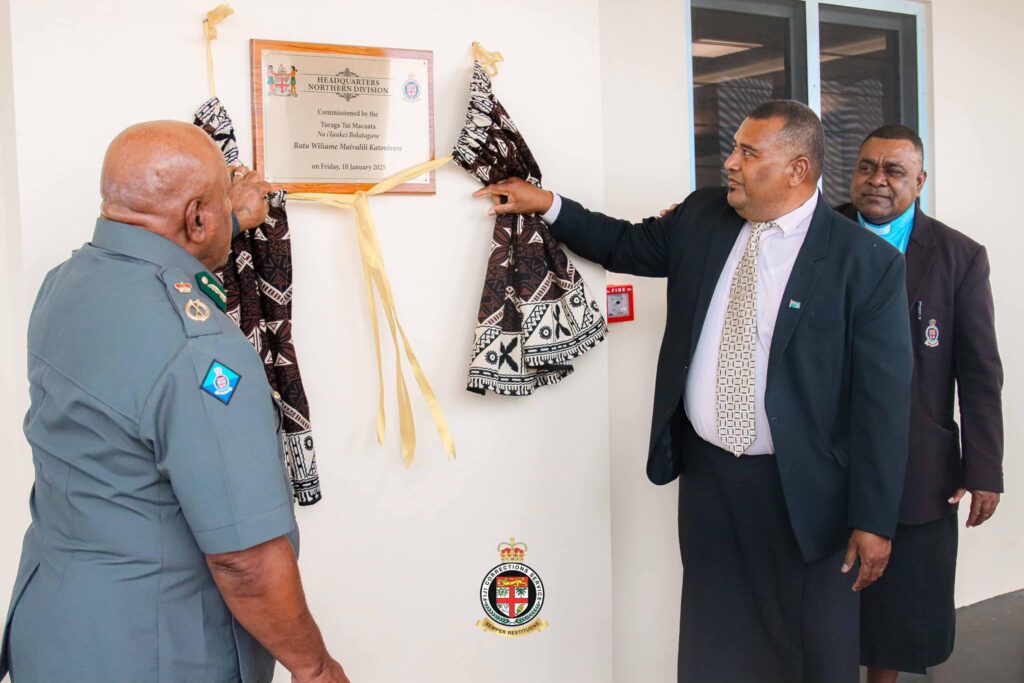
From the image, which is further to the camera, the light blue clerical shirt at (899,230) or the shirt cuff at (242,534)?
the light blue clerical shirt at (899,230)

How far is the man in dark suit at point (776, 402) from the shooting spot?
7.52 ft

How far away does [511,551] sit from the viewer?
248 cm

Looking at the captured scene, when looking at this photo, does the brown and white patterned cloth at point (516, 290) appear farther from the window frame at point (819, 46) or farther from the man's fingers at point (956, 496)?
the man's fingers at point (956, 496)

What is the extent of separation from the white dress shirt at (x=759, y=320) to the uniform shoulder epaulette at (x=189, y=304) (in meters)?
1.32

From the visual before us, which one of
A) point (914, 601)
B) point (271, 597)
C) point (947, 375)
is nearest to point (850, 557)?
point (914, 601)

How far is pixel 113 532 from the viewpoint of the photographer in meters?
1.43

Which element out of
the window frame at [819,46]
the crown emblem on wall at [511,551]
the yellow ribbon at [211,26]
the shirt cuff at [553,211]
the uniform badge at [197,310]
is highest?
the window frame at [819,46]

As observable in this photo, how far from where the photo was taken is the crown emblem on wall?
247 cm

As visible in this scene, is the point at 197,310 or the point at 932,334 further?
the point at 932,334

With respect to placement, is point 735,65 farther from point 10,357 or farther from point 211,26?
point 10,357

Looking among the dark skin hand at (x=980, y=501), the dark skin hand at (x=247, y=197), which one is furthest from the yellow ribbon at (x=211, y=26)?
the dark skin hand at (x=980, y=501)

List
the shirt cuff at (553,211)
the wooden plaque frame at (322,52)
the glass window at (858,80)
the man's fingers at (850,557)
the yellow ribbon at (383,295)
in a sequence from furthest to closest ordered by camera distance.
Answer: the glass window at (858,80) → the shirt cuff at (553,211) → the man's fingers at (850,557) → the yellow ribbon at (383,295) → the wooden plaque frame at (322,52)

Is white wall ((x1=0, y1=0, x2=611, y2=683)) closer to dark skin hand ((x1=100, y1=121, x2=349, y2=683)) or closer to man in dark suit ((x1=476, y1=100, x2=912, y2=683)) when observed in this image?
man in dark suit ((x1=476, y1=100, x2=912, y2=683))

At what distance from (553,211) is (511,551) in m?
0.87
